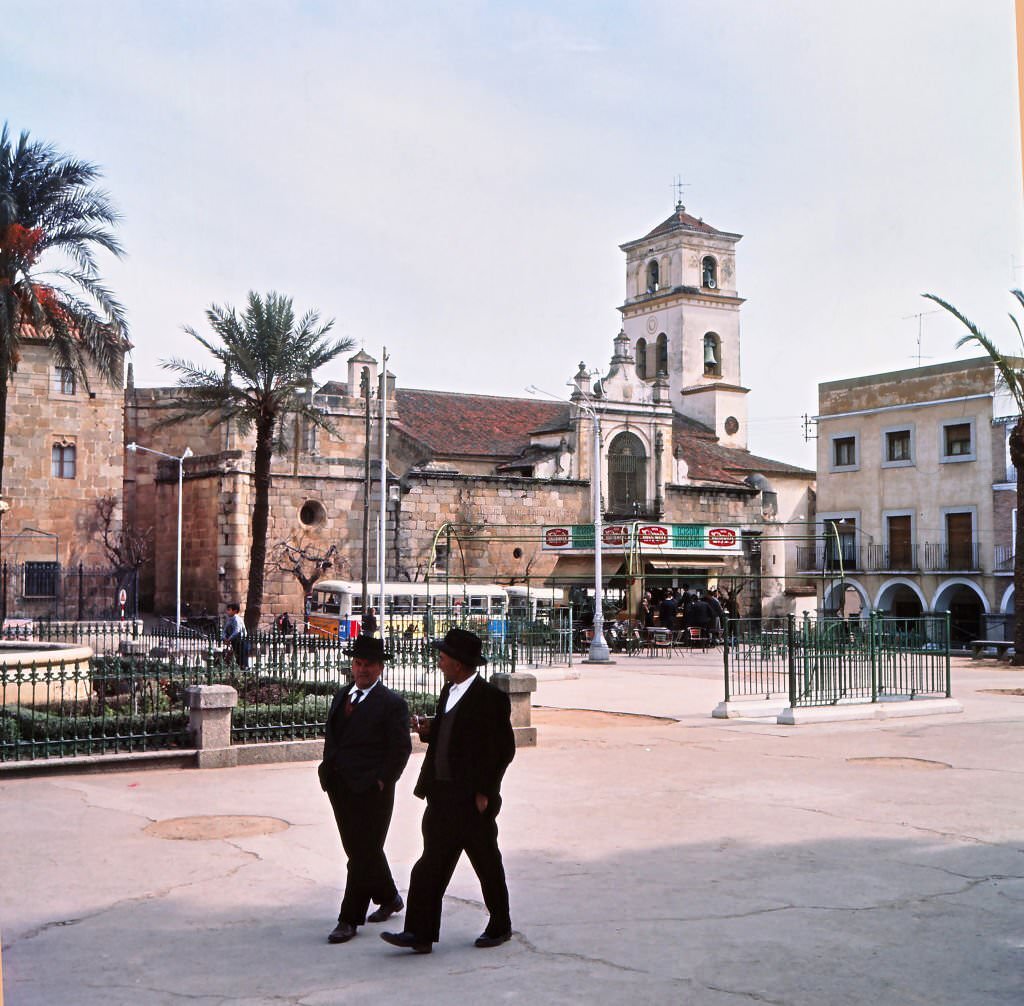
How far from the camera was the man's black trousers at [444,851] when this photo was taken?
6.17 meters

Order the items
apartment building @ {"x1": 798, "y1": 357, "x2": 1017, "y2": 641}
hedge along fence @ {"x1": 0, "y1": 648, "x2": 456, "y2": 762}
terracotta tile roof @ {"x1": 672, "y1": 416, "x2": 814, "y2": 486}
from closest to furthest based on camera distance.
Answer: hedge along fence @ {"x1": 0, "y1": 648, "x2": 456, "y2": 762}
apartment building @ {"x1": 798, "y1": 357, "x2": 1017, "y2": 641}
terracotta tile roof @ {"x1": 672, "y1": 416, "x2": 814, "y2": 486}

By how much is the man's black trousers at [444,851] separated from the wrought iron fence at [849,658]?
428 inches

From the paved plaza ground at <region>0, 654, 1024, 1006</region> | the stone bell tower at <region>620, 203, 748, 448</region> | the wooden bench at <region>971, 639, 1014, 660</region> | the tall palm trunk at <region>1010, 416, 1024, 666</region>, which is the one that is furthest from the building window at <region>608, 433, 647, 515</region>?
the paved plaza ground at <region>0, 654, 1024, 1006</region>

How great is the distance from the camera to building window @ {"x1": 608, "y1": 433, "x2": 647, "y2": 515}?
50.9 m

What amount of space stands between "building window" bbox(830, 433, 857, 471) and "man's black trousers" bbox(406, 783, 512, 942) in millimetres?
41315

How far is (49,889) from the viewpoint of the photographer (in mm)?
7461

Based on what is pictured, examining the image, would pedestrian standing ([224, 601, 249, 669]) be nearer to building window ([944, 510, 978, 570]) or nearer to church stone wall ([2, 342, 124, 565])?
church stone wall ([2, 342, 124, 565])

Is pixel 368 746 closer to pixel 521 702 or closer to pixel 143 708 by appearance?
pixel 143 708

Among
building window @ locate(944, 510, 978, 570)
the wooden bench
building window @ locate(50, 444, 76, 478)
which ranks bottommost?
the wooden bench

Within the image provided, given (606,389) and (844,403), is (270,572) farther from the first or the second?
(844,403)

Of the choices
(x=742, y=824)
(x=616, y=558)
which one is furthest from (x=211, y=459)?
(x=742, y=824)

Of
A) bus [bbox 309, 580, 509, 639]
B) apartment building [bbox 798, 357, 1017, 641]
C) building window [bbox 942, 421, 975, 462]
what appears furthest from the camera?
building window [bbox 942, 421, 975, 462]

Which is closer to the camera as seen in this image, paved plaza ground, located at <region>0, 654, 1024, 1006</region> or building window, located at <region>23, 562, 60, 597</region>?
paved plaza ground, located at <region>0, 654, 1024, 1006</region>

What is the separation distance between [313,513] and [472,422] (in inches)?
413
